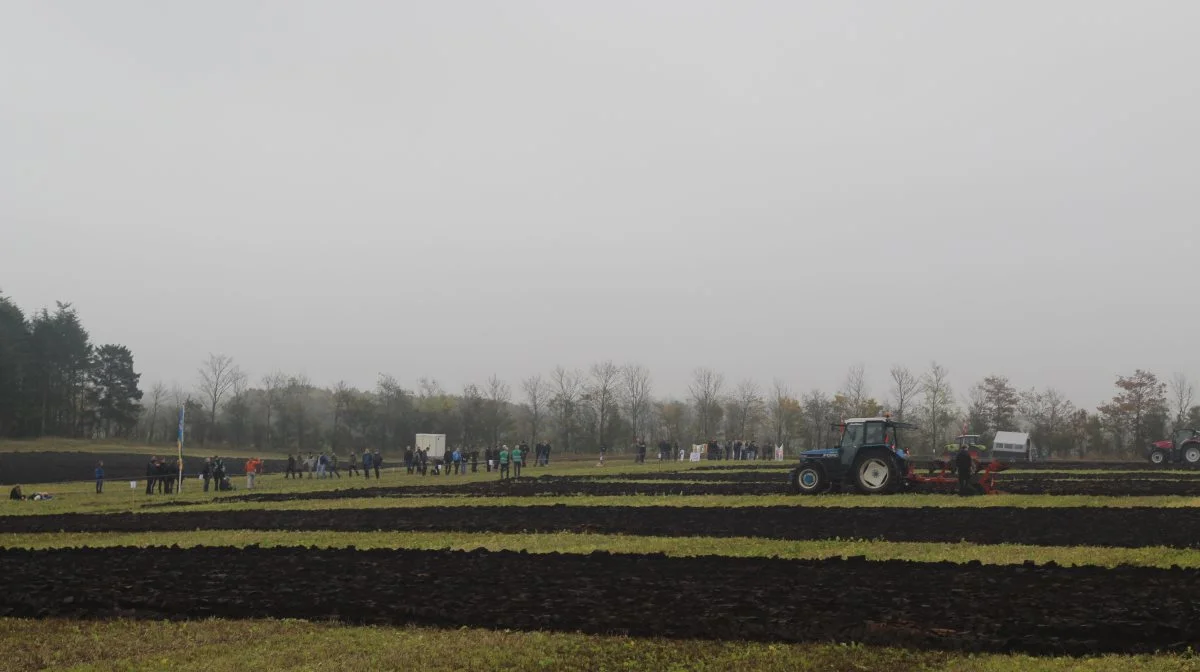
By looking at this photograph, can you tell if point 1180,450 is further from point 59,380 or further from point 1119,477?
point 59,380

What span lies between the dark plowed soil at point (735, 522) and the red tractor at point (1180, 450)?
3000 cm

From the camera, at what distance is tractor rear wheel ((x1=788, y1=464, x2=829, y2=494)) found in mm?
28141

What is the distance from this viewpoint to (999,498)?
2564 cm

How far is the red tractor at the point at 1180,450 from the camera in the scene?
46.2 meters

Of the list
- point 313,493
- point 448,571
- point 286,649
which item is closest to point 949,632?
point 286,649

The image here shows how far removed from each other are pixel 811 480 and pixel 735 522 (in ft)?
27.5

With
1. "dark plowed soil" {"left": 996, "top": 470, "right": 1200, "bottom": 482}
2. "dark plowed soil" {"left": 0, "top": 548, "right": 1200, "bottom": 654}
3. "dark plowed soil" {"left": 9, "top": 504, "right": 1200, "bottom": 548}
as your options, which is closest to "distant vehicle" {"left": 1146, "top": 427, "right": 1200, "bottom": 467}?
"dark plowed soil" {"left": 996, "top": 470, "right": 1200, "bottom": 482}

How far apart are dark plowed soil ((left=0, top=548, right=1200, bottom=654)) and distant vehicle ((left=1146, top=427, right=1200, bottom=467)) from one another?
1589 inches

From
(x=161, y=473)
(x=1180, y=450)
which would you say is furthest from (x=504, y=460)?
(x=1180, y=450)

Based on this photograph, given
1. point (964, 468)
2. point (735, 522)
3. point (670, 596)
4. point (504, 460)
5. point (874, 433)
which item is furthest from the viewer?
point (504, 460)

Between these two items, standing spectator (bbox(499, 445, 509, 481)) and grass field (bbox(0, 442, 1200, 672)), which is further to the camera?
standing spectator (bbox(499, 445, 509, 481))

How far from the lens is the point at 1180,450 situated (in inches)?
1838

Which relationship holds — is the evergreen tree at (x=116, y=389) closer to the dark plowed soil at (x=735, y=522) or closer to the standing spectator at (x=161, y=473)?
the standing spectator at (x=161, y=473)

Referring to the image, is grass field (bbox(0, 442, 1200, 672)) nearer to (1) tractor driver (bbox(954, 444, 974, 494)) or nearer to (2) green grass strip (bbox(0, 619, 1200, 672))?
(2) green grass strip (bbox(0, 619, 1200, 672))
